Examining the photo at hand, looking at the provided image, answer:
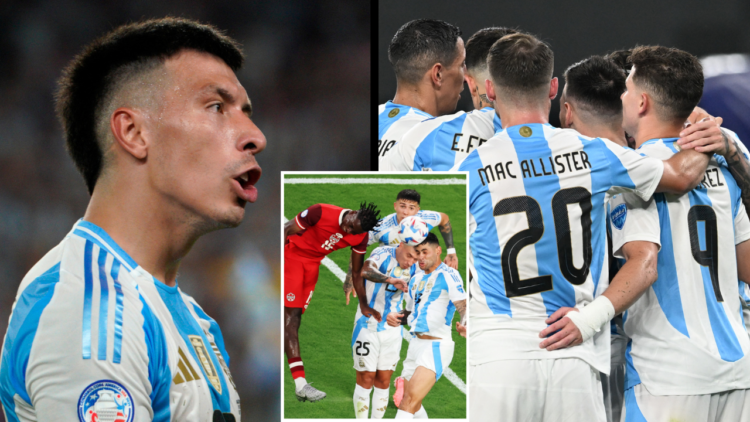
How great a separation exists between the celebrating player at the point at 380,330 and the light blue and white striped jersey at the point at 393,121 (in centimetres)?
47

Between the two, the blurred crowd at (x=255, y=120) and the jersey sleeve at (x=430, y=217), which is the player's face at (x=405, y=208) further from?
the blurred crowd at (x=255, y=120)

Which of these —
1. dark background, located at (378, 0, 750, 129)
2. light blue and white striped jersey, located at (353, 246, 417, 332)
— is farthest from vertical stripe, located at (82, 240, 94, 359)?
dark background, located at (378, 0, 750, 129)

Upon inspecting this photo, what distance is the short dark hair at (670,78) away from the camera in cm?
264

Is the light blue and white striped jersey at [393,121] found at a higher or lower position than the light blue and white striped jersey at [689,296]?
higher

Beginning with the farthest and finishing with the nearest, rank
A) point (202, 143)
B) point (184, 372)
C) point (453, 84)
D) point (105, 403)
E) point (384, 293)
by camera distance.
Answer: point (453, 84)
point (384, 293)
point (202, 143)
point (184, 372)
point (105, 403)

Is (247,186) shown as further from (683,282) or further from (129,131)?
(683,282)

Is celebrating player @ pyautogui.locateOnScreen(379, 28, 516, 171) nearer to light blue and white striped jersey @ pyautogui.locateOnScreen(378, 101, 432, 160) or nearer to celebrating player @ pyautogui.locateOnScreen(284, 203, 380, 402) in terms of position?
light blue and white striped jersey @ pyautogui.locateOnScreen(378, 101, 432, 160)

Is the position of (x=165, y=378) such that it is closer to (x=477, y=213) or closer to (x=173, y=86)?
(x=173, y=86)

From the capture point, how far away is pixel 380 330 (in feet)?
8.94

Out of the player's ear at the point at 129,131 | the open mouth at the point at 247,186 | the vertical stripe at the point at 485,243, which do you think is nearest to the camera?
the player's ear at the point at 129,131

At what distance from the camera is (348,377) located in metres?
2.69

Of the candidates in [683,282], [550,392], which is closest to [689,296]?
[683,282]

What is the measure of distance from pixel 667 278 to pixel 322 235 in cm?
147

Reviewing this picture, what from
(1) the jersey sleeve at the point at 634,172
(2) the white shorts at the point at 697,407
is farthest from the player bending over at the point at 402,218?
(2) the white shorts at the point at 697,407
